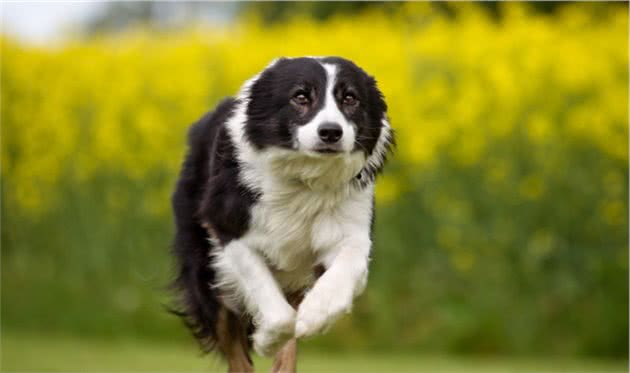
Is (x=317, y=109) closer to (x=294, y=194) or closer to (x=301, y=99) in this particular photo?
(x=301, y=99)

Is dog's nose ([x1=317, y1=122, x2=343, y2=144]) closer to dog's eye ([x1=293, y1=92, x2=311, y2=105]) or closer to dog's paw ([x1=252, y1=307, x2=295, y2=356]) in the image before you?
dog's eye ([x1=293, y1=92, x2=311, y2=105])

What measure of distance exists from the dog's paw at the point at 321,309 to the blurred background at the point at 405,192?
463 cm

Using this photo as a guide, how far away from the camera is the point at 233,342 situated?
5836 mm

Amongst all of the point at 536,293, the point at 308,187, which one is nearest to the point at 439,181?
the point at 536,293

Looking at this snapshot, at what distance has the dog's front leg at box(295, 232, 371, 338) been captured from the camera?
4.58m

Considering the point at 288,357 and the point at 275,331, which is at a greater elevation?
the point at 275,331

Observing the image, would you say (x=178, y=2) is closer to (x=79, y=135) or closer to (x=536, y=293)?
(x=79, y=135)

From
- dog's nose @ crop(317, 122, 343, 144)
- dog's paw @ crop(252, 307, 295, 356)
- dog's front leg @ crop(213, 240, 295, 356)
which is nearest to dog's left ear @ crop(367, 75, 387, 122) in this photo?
dog's nose @ crop(317, 122, 343, 144)

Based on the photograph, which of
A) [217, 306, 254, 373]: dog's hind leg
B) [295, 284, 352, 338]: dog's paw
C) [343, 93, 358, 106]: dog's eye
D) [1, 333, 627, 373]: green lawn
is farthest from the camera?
[1, 333, 627, 373]: green lawn

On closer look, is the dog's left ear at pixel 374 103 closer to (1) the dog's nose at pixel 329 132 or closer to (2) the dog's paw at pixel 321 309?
(1) the dog's nose at pixel 329 132

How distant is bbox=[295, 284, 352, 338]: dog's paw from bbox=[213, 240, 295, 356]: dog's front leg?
0.14 m

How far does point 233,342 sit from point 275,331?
44.6 inches

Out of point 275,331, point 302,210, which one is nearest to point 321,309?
point 275,331

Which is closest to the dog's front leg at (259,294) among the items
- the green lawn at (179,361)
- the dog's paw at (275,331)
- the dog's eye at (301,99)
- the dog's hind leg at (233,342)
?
the dog's paw at (275,331)
